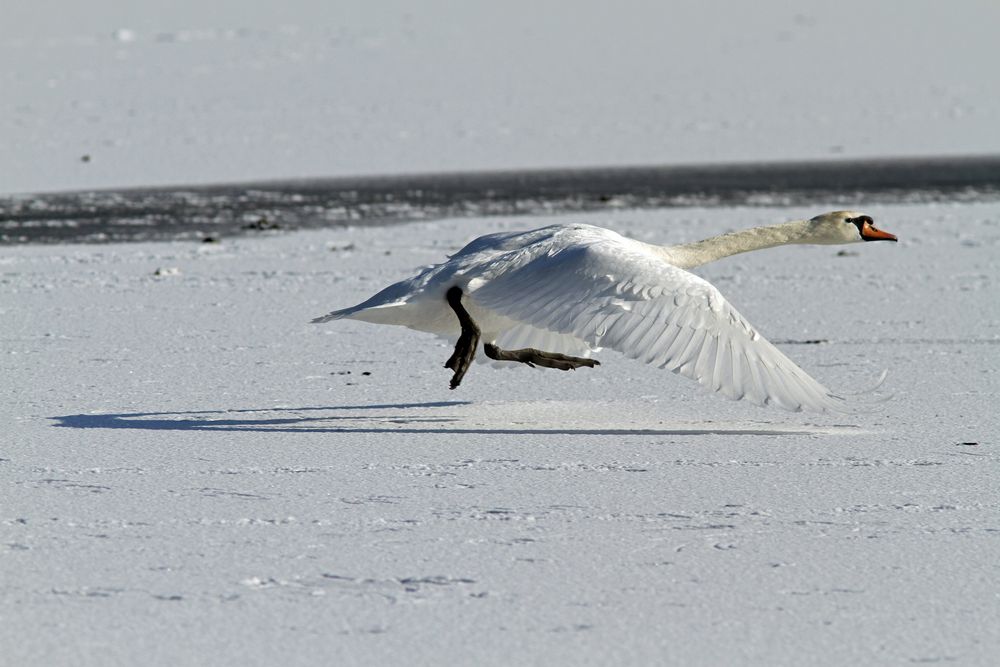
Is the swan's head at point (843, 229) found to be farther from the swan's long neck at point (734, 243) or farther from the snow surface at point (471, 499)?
the snow surface at point (471, 499)

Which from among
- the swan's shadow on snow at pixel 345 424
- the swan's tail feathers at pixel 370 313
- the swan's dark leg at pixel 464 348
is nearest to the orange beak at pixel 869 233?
the swan's shadow on snow at pixel 345 424

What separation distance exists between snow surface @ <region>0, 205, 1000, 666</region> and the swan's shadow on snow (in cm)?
2

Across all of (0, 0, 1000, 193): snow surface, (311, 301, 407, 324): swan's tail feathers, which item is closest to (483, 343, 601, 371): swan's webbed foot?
(311, 301, 407, 324): swan's tail feathers

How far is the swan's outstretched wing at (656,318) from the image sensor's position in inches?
215

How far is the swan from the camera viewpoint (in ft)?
18.0

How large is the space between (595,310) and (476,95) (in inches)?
768

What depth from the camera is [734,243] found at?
22.2ft

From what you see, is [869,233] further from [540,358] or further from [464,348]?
[464,348]

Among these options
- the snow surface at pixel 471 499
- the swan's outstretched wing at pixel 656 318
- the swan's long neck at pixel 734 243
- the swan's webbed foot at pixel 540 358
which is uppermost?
the swan's long neck at pixel 734 243

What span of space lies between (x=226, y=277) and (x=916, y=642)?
7230 millimetres

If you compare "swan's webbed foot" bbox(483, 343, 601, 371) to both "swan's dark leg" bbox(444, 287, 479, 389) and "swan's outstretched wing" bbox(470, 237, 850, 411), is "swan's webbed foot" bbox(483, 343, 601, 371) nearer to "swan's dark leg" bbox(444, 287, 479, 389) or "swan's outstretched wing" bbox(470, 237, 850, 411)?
"swan's dark leg" bbox(444, 287, 479, 389)

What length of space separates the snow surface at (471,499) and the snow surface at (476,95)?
11041mm

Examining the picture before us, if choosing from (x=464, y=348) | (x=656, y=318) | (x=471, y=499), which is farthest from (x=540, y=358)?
(x=471, y=499)

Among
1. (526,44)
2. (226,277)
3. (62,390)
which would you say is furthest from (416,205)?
(526,44)
